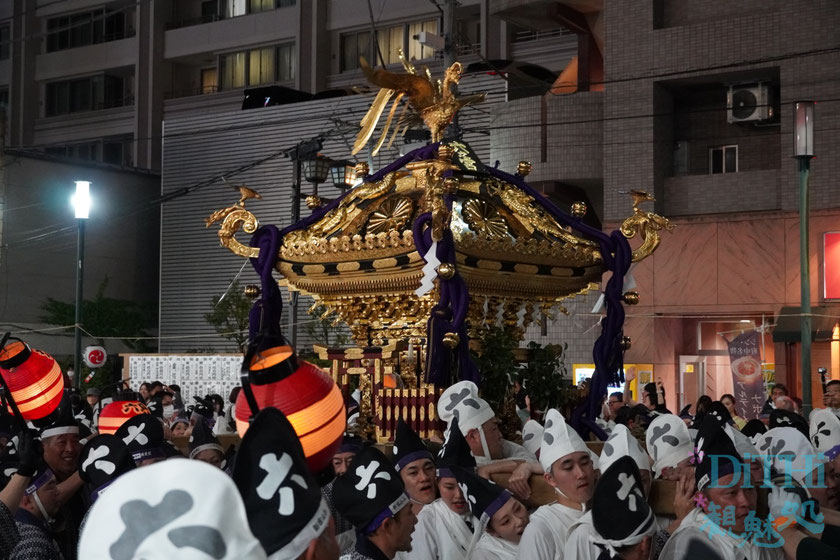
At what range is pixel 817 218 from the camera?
18.0 metres

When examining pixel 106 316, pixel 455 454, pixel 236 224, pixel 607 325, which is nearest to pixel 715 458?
pixel 455 454

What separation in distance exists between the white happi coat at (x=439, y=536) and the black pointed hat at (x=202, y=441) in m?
1.52

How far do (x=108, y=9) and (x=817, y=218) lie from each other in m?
20.5

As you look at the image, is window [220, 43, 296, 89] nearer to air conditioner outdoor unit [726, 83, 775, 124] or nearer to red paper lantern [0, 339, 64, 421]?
air conditioner outdoor unit [726, 83, 775, 124]

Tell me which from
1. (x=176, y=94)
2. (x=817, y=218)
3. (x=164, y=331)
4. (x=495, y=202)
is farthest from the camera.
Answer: (x=176, y=94)

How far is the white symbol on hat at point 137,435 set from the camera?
5.33 meters

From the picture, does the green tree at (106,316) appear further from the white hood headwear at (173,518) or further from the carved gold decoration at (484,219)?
the white hood headwear at (173,518)

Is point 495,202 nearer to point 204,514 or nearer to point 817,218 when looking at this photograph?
point 204,514

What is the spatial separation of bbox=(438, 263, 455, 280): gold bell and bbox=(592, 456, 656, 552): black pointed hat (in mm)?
3110

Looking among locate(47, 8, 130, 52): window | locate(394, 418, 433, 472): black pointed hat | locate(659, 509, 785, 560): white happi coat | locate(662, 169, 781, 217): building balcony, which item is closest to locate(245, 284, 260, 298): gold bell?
locate(394, 418, 433, 472): black pointed hat

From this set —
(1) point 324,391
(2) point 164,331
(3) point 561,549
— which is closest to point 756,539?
(3) point 561,549

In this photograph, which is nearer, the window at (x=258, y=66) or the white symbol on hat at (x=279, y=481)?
the white symbol on hat at (x=279, y=481)

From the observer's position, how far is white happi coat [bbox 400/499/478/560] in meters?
5.05

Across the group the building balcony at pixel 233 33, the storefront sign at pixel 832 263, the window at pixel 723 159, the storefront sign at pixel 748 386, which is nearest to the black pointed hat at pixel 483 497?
the storefront sign at pixel 748 386
